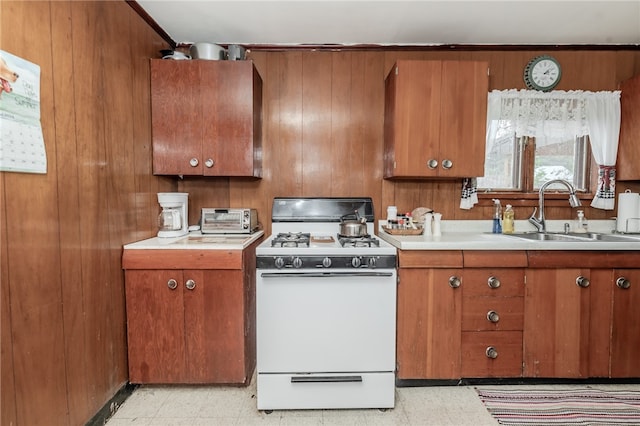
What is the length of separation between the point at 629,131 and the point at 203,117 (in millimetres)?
3189

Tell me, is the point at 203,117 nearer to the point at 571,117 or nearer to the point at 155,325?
the point at 155,325

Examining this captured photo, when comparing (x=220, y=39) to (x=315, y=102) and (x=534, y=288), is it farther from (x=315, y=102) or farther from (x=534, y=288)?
(x=534, y=288)

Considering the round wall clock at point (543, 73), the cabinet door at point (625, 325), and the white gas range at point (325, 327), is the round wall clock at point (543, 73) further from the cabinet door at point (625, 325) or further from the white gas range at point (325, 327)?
the white gas range at point (325, 327)

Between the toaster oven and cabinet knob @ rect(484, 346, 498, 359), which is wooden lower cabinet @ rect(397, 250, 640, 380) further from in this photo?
the toaster oven

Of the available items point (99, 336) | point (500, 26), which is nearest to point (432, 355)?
→ point (99, 336)

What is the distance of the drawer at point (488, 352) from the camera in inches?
80.7

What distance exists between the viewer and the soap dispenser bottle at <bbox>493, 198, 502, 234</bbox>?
2.58 metres

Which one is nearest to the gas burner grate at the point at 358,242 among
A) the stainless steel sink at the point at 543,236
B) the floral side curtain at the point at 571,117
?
the floral side curtain at the point at 571,117

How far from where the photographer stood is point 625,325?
204 centimetres

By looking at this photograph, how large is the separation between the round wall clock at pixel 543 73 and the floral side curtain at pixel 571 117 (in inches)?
2.4

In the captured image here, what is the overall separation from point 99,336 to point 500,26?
3.18 meters

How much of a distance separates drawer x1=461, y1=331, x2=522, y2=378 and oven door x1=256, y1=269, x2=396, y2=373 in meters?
0.57

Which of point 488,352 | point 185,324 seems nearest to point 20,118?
point 185,324

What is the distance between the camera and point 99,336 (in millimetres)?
1748
